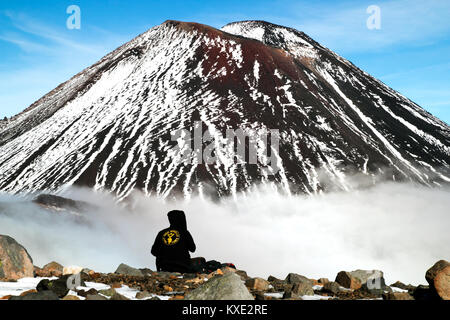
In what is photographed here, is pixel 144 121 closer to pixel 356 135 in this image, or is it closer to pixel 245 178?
pixel 245 178

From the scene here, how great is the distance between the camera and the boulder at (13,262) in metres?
10.3

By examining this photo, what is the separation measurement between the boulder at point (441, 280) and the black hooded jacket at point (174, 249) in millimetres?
7812

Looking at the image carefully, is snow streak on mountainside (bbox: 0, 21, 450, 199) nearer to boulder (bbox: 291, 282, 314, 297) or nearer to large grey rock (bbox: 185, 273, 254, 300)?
boulder (bbox: 291, 282, 314, 297)

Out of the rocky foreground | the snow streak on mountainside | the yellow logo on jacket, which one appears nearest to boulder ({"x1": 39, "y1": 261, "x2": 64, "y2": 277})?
the rocky foreground

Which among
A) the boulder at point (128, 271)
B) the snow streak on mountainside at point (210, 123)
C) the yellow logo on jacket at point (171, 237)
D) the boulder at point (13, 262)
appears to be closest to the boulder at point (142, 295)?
the boulder at point (128, 271)

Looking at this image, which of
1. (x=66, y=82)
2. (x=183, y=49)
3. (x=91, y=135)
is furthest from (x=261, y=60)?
(x=66, y=82)

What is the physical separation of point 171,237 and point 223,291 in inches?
280

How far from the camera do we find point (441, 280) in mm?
8039

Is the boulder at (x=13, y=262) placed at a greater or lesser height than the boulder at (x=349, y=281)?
greater

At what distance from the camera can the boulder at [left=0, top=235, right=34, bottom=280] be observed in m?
10.3

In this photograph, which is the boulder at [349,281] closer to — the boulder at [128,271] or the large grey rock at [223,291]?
the large grey rock at [223,291]

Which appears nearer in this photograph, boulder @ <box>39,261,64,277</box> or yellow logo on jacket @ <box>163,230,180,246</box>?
boulder @ <box>39,261,64,277</box>

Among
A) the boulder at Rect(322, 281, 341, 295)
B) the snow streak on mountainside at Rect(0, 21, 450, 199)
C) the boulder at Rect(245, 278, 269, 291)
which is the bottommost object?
the boulder at Rect(322, 281, 341, 295)

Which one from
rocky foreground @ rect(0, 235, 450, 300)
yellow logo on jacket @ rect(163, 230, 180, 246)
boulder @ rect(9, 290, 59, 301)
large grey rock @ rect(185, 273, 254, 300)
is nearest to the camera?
boulder @ rect(9, 290, 59, 301)
